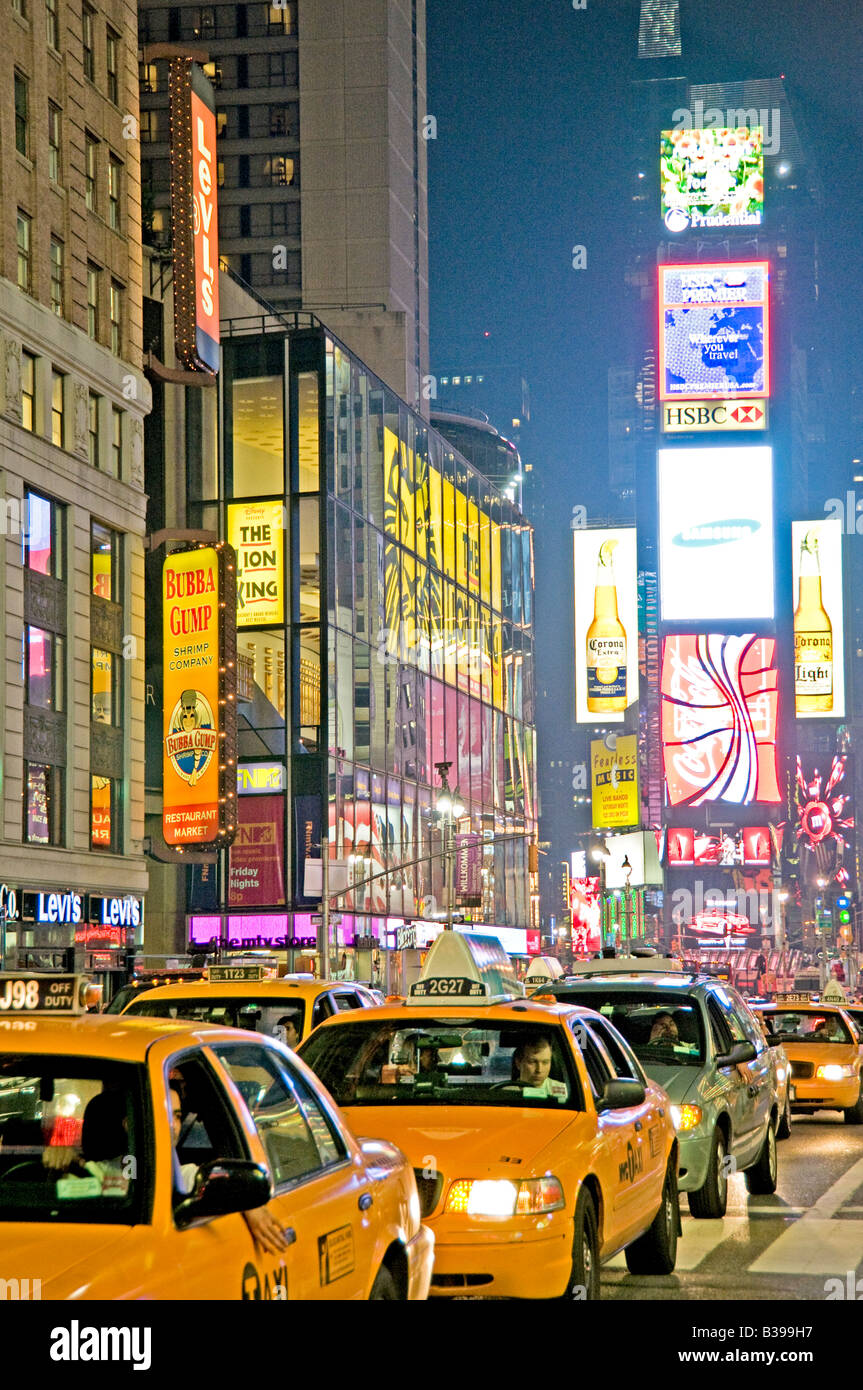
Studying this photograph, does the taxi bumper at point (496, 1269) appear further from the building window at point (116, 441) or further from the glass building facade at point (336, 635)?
the glass building facade at point (336, 635)

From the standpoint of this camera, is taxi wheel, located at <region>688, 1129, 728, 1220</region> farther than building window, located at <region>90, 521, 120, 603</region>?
No

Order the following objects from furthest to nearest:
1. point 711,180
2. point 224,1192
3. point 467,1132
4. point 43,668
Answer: point 711,180 → point 43,668 → point 467,1132 → point 224,1192

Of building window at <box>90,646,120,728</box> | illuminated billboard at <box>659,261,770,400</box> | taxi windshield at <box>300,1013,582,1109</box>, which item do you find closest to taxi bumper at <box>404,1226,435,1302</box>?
taxi windshield at <box>300,1013,582,1109</box>

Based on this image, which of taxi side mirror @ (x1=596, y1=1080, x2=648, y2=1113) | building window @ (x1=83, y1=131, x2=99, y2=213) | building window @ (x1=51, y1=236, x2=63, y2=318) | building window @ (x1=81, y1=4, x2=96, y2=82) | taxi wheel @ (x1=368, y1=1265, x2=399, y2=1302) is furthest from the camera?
building window @ (x1=81, y1=4, x2=96, y2=82)

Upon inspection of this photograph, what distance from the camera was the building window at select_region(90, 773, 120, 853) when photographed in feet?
135

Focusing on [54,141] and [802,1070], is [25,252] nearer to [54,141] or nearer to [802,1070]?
[54,141]

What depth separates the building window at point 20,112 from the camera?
126ft

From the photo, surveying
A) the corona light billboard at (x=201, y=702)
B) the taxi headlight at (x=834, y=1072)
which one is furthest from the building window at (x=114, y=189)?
the taxi headlight at (x=834, y=1072)

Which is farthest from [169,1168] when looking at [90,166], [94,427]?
[90,166]

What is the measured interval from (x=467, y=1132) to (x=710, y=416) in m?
117

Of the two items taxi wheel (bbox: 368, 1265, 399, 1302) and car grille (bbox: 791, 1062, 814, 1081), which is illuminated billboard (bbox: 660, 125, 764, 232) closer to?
car grille (bbox: 791, 1062, 814, 1081)

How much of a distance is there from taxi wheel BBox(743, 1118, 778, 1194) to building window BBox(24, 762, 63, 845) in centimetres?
2318

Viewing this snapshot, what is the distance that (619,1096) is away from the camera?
10.3 m

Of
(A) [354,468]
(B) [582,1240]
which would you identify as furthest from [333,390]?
(B) [582,1240]
